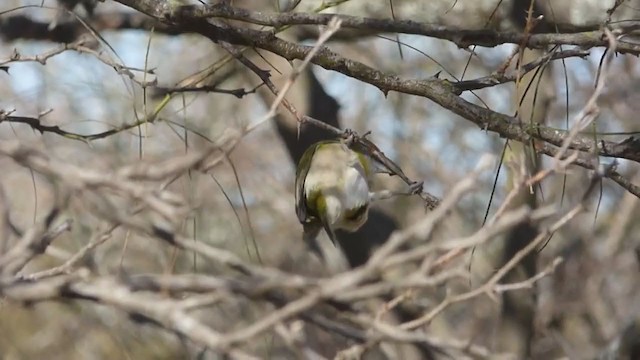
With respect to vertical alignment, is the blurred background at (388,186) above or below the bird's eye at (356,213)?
below

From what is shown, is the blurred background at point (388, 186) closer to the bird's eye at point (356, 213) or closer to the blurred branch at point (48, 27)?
the blurred branch at point (48, 27)

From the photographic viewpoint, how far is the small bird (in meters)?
1.93

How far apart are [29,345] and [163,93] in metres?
4.27

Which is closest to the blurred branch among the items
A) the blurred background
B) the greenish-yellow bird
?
the blurred background

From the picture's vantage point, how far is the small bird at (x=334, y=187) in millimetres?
1932

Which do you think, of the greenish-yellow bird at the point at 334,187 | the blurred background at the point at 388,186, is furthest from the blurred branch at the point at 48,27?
the greenish-yellow bird at the point at 334,187

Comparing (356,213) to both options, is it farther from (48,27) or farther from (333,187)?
(48,27)

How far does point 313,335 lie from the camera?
4.26 m

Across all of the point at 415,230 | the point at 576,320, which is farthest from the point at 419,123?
the point at 415,230

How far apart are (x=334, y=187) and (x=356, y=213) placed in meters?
0.08

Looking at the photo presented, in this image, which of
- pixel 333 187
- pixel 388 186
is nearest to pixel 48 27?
pixel 333 187

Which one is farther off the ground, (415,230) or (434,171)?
(415,230)

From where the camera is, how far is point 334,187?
193 centimetres

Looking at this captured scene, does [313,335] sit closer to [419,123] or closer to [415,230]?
[419,123]
